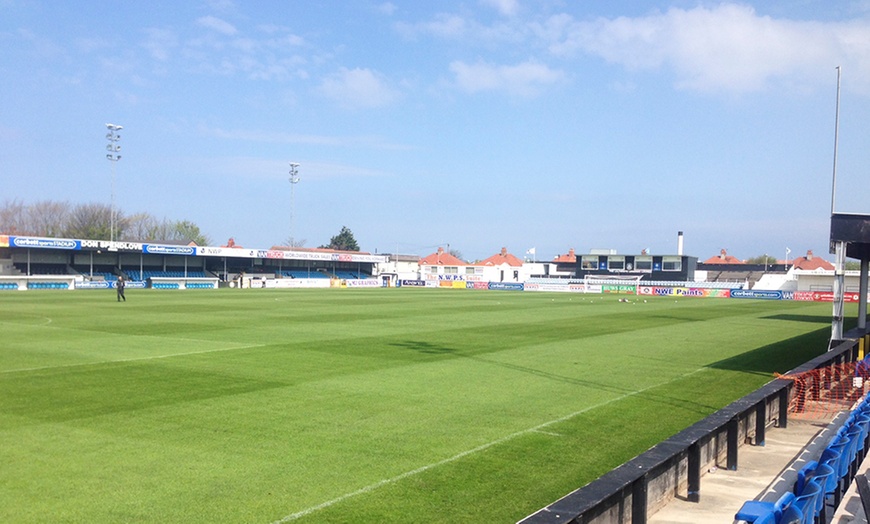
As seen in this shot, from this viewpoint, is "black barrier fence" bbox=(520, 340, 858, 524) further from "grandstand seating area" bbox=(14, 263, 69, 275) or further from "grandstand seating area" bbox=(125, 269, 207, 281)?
"grandstand seating area" bbox=(14, 263, 69, 275)

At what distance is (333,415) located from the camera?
1144 centimetres

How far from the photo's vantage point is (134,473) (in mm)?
8141

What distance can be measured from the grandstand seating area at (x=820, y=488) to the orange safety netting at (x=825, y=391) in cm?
394

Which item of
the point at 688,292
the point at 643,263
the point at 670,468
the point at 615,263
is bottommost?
the point at 688,292

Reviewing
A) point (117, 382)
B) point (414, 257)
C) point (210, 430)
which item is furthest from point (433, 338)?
point (414, 257)

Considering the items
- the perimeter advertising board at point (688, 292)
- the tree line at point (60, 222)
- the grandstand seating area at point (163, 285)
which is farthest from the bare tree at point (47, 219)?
the perimeter advertising board at point (688, 292)

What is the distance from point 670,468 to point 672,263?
292 feet

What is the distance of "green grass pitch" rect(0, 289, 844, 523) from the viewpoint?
7391 millimetres

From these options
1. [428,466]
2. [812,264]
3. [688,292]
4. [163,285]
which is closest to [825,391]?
[428,466]

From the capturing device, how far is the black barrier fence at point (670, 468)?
525cm

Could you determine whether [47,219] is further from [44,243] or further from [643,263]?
[643,263]

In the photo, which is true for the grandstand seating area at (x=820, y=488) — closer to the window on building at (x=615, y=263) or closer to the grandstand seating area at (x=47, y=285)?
the grandstand seating area at (x=47, y=285)

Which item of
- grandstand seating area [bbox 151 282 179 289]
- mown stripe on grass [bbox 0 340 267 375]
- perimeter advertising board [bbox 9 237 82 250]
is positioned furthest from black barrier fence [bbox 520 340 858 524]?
perimeter advertising board [bbox 9 237 82 250]

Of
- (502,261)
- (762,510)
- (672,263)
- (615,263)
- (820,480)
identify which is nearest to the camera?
(762,510)
